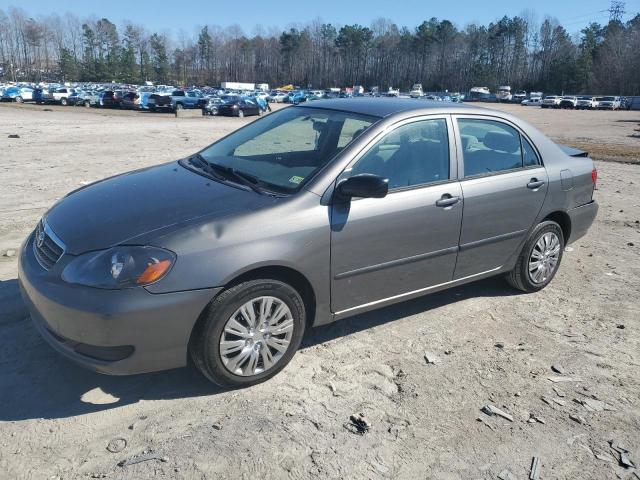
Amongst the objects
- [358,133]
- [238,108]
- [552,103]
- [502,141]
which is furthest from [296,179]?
[552,103]

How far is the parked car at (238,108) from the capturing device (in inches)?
1412

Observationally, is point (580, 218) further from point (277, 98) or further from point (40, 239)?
point (277, 98)

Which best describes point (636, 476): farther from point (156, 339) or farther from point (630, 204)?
point (630, 204)

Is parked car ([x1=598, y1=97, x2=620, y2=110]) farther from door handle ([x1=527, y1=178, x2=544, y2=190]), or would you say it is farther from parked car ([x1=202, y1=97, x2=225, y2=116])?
door handle ([x1=527, y1=178, x2=544, y2=190])

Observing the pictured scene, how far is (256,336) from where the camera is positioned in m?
3.37

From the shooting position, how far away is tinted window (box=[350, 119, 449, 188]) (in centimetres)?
388

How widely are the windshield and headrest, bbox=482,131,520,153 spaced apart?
1.20 metres

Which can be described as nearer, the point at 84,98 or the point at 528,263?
the point at 528,263

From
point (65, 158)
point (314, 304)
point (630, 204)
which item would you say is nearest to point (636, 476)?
point (314, 304)

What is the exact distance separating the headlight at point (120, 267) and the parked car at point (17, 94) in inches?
2151

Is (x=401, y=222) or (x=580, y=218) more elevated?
(x=401, y=222)

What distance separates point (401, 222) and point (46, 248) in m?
2.32

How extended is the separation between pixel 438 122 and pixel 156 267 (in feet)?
8.16

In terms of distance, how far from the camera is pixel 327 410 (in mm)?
3297
